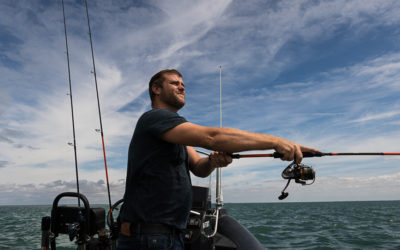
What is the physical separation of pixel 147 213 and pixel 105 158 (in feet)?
11.0

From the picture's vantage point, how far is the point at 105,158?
502 cm

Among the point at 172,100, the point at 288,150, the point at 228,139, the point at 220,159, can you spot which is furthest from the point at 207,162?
the point at 288,150

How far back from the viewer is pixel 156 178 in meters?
1.97

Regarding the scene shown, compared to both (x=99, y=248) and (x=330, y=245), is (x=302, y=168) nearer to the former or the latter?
(x=99, y=248)

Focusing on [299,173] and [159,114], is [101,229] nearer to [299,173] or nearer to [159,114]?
[159,114]

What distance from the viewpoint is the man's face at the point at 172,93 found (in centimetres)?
239

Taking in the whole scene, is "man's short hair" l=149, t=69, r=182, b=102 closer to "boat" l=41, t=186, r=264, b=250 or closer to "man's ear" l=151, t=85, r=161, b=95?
"man's ear" l=151, t=85, r=161, b=95

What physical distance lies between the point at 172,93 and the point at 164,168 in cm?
69

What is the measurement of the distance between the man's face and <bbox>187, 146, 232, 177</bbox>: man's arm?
1.74 ft

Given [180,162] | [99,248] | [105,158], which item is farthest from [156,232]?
[105,158]

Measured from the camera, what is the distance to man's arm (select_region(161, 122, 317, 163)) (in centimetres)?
185

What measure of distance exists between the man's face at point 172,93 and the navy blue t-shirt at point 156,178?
368mm

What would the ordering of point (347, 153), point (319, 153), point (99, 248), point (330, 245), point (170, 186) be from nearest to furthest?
1. point (170, 186)
2. point (319, 153)
3. point (347, 153)
4. point (99, 248)
5. point (330, 245)

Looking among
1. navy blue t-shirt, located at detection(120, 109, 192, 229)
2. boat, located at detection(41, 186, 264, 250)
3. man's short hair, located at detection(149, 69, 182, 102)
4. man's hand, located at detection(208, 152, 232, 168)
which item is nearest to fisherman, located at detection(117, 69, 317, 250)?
navy blue t-shirt, located at detection(120, 109, 192, 229)
